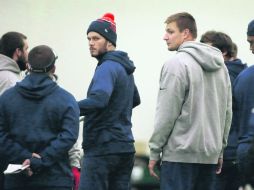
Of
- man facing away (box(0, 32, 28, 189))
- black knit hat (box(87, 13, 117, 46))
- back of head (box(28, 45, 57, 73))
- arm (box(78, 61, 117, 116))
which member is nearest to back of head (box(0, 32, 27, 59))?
man facing away (box(0, 32, 28, 189))

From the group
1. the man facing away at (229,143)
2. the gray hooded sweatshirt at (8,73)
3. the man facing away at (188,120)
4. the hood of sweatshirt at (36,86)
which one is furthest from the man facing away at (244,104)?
the gray hooded sweatshirt at (8,73)

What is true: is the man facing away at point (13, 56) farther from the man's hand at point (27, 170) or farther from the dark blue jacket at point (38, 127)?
the man's hand at point (27, 170)

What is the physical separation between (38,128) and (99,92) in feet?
1.85

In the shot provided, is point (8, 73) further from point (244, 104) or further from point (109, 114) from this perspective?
→ point (244, 104)

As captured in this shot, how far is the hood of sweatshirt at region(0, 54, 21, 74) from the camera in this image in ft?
14.8

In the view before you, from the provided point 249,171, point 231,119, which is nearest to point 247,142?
point 231,119

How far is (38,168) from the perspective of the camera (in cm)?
369

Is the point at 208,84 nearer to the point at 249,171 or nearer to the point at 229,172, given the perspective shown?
the point at 229,172

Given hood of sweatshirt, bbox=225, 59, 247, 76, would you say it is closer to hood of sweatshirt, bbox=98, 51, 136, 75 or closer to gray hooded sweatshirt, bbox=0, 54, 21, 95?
hood of sweatshirt, bbox=98, 51, 136, 75

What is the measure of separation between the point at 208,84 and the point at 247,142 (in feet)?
1.27

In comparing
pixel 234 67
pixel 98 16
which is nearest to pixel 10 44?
pixel 234 67

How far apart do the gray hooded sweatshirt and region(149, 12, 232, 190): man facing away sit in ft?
3.37

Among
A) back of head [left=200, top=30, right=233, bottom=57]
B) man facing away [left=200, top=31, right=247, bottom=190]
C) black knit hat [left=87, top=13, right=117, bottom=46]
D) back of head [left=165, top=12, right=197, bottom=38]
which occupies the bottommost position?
man facing away [left=200, top=31, right=247, bottom=190]

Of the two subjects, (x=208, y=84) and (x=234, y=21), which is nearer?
(x=208, y=84)
